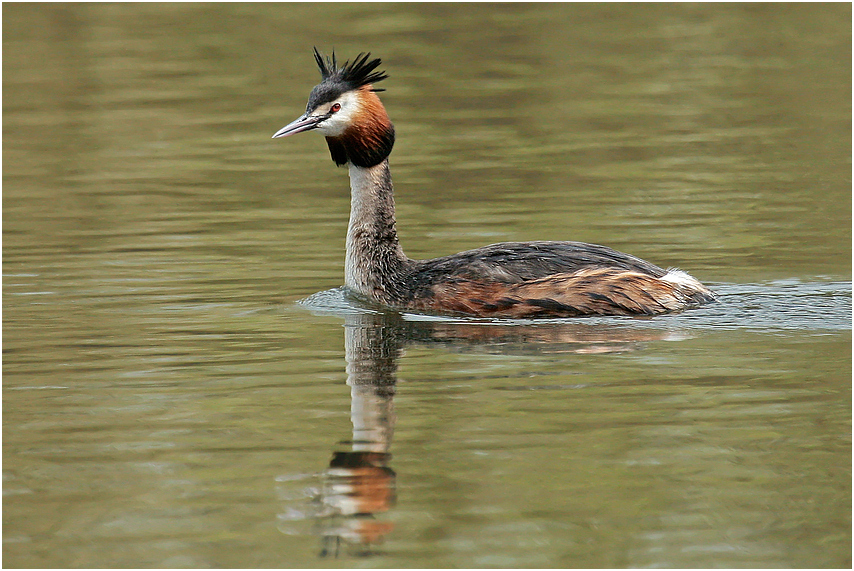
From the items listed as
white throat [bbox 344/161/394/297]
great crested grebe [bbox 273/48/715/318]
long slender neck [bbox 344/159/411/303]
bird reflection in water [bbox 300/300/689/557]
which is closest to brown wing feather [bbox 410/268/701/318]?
great crested grebe [bbox 273/48/715/318]

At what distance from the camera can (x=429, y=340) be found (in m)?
9.15

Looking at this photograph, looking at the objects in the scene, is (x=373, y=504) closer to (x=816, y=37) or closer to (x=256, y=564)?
(x=256, y=564)

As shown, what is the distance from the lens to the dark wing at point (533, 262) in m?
9.61

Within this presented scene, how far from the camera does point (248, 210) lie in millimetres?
13688

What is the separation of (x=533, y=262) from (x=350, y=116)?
180 centimetres

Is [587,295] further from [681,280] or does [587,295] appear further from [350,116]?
[350,116]

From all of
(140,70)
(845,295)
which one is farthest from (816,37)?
(845,295)

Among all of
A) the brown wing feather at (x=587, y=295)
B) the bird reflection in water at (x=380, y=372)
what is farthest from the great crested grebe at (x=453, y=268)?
the bird reflection in water at (x=380, y=372)

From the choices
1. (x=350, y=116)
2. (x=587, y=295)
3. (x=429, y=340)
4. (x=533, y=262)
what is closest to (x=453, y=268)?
(x=533, y=262)

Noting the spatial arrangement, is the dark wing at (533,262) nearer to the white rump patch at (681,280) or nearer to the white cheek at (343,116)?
the white rump patch at (681,280)

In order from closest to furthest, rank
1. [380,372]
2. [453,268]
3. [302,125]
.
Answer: [380,372], [453,268], [302,125]

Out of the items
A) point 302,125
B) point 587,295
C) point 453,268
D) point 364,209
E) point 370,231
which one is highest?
point 302,125

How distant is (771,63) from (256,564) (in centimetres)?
1718

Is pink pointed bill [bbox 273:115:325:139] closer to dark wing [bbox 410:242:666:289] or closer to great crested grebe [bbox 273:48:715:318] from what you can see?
great crested grebe [bbox 273:48:715:318]
